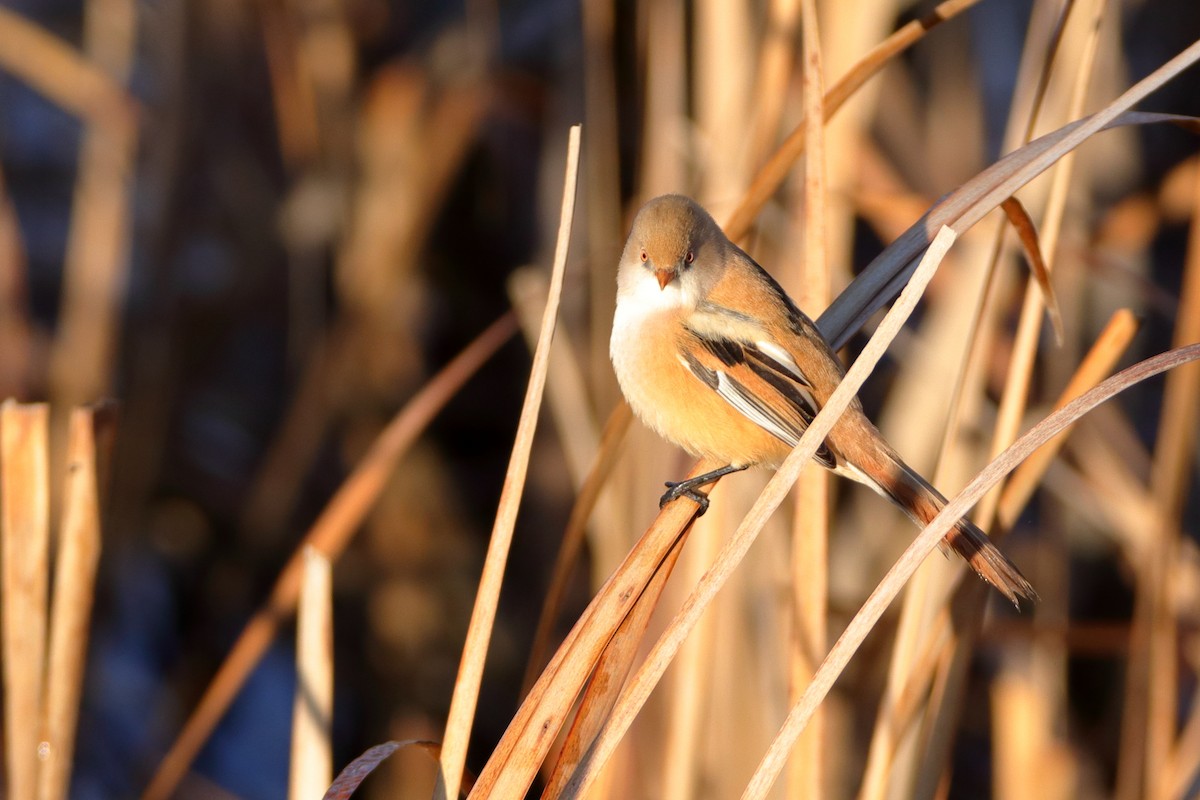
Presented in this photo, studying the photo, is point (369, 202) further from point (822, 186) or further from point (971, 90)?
point (822, 186)

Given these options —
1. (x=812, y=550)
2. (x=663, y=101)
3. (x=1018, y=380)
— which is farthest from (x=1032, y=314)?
(x=663, y=101)

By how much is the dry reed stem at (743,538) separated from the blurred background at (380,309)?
1.78 meters

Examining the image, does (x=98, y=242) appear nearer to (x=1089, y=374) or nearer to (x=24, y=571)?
(x=24, y=571)

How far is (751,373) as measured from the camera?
8.36 feet

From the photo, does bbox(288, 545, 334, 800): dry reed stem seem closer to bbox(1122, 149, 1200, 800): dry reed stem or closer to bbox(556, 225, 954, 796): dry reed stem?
bbox(556, 225, 954, 796): dry reed stem

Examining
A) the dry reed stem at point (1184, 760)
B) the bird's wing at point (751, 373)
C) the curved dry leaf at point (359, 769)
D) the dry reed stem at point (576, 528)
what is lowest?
the dry reed stem at point (1184, 760)

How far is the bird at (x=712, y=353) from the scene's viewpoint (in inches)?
97.6

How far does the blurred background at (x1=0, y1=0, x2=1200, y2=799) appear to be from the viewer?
3807mm

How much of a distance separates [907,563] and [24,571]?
1.49 meters

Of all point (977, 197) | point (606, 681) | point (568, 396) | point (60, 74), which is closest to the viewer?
point (606, 681)

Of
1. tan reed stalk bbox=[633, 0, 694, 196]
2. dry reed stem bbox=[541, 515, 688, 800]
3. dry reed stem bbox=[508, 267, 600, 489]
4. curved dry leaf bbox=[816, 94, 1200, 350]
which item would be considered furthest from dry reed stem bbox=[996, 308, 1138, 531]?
dry reed stem bbox=[508, 267, 600, 489]

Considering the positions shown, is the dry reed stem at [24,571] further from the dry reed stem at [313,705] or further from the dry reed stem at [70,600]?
the dry reed stem at [313,705]

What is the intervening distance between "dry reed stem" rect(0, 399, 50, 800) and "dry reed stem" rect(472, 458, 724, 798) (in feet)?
3.10

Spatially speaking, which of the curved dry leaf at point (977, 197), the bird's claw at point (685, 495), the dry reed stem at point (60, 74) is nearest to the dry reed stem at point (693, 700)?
the bird's claw at point (685, 495)
